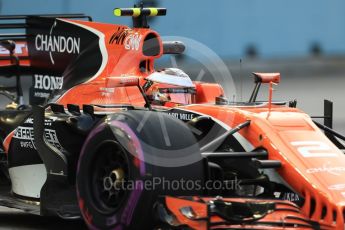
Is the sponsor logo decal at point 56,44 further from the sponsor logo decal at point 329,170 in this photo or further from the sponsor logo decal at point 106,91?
the sponsor logo decal at point 329,170

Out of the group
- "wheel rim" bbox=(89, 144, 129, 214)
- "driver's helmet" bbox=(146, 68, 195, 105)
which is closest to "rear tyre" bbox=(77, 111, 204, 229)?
"wheel rim" bbox=(89, 144, 129, 214)

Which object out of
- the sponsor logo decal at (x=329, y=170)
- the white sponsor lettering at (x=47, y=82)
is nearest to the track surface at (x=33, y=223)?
the white sponsor lettering at (x=47, y=82)

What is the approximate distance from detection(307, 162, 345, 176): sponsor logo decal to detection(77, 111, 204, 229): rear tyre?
86 cm

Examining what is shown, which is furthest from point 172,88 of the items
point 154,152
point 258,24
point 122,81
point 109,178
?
point 258,24

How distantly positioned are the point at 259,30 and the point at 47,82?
15.7 meters

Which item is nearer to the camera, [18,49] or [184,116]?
[184,116]

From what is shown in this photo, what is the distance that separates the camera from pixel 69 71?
9.84m

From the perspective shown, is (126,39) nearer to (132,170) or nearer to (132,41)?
(132,41)

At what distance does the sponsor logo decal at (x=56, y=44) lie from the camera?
9.85 metres

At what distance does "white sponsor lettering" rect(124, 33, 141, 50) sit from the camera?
31.2ft

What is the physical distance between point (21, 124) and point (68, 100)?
0.57 meters

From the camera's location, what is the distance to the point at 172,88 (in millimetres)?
9203

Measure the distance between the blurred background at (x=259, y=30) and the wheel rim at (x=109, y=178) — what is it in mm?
15416

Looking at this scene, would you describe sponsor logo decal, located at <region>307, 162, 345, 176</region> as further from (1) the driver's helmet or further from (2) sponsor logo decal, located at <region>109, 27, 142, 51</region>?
(2) sponsor logo decal, located at <region>109, 27, 142, 51</region>
